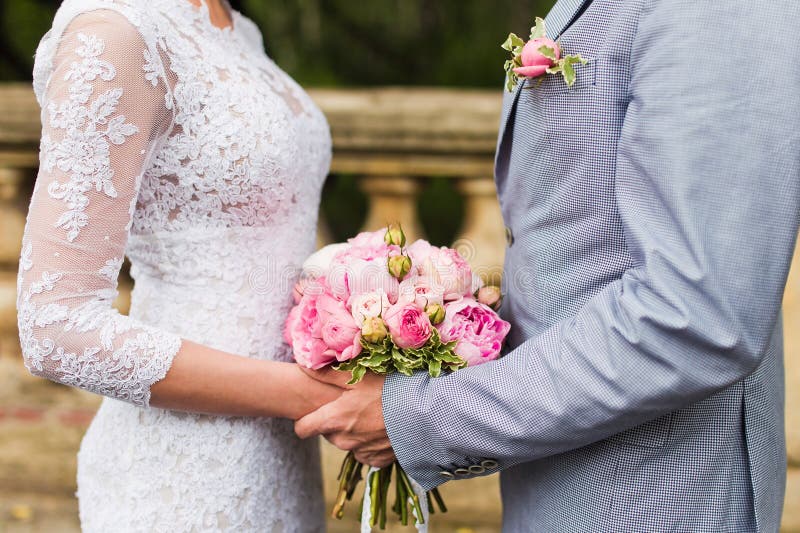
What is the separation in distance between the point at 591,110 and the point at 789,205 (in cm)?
36

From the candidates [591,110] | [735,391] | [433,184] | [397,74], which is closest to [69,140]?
[591,110]

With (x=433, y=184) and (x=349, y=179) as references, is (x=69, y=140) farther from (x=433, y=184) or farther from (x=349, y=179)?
(x=349, y=179)

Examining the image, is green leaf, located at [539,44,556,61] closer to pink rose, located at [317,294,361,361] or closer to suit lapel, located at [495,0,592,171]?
suit lapel, located at [495,0,592,171]

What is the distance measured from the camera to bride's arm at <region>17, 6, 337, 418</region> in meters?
1.32

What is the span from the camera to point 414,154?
11.1ft

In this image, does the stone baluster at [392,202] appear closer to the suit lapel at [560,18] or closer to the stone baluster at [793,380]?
the stone baluster at [793,380]

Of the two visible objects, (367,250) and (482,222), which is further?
(482,222)

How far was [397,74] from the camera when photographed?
19.6 ft

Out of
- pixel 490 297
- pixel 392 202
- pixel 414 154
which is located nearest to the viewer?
pixel 490 297

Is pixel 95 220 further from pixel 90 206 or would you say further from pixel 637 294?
pixel 637 294

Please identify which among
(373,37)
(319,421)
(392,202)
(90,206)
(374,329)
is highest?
(90,206)

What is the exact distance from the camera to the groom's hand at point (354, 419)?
1.45 meters

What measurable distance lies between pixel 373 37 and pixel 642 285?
4969 mm

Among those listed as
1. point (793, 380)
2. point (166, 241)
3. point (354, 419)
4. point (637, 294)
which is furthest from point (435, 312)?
point (793, 380)
